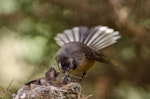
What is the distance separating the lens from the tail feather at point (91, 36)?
22.0 ft

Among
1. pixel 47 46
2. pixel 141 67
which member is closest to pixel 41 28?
pixel 47 46

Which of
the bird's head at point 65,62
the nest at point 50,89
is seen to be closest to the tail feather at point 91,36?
the bird's head at point 65,62

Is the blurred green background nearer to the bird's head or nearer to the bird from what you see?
the bird

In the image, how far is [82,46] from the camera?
6.43 metres

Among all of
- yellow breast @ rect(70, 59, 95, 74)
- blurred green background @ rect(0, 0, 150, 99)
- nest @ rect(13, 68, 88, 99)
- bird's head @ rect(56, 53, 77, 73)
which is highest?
blurred green background @ rect(0, 0, 150, 99)

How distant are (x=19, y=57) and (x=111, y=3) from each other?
1380mm

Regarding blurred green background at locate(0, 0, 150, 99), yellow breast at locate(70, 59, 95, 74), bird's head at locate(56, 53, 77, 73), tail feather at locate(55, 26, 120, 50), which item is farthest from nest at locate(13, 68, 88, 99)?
tail feather at locate(55, 26, 120, 50)

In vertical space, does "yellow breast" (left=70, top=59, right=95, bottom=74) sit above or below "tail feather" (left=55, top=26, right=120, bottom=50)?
below

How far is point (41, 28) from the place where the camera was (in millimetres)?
6734

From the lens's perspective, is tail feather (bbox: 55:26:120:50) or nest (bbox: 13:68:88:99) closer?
nest (bbox: 13:68:88:99)

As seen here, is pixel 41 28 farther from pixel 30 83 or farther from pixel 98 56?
pixel 30 83

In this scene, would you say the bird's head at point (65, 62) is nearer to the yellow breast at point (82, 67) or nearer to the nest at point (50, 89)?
the yellow breast at point (82, 67)

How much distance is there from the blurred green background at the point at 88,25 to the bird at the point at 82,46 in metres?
0.10

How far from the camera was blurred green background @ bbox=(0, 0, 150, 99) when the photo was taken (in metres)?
6.58
